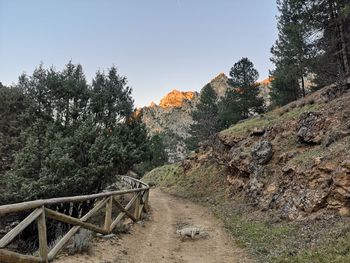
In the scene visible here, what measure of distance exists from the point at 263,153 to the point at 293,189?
5.05 metres

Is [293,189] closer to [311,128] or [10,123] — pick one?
[311,128]

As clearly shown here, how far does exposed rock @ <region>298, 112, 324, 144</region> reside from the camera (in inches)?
636

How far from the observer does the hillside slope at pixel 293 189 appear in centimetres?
921

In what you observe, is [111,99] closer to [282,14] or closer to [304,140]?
[304,140]

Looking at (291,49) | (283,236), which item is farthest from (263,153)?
(291,49)

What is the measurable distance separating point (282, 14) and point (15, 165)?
106 feet

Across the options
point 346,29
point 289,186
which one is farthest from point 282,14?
point 289,186

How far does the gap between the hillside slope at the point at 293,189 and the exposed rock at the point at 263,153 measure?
0.06 meters

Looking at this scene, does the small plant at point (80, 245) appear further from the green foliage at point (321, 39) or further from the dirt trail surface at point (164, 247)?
the green foliage at point (321, 39)

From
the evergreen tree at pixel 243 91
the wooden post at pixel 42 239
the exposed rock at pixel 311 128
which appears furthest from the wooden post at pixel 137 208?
the evergreen tree at pixel 243 91

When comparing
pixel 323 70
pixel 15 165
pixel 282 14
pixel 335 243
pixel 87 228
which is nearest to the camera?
pixel 335 243

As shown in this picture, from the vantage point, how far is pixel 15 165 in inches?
632

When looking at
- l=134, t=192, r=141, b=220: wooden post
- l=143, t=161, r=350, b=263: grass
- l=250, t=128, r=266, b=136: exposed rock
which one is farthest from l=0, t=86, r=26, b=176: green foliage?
l=250, t=128, r=266, b=136: exposed rock

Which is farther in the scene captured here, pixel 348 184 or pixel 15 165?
pixel 15 165
